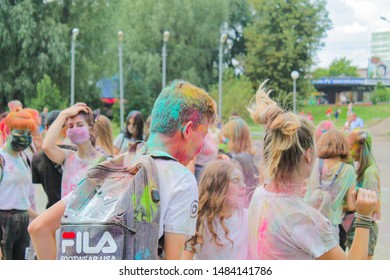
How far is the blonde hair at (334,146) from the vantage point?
4.38 m

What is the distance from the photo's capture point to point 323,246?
7.68 ft

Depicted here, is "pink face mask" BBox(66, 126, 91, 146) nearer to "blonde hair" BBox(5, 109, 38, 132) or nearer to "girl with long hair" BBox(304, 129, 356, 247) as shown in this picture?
"blonde hair" BBox(5, 109, 38, 132)

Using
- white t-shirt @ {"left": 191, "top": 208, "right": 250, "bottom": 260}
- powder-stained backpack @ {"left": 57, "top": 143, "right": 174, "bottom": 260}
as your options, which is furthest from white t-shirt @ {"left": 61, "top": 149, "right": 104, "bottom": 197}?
powder-stained backpack @ {"left": 57, "top": 143, "right": 174, "bottom": 260}

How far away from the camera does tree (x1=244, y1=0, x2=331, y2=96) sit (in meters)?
45.6

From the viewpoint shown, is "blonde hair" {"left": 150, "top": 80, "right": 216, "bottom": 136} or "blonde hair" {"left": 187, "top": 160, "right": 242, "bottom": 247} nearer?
"blonde hair" {"left": 150, "top": 80, "right": 216, "bottom": 136}

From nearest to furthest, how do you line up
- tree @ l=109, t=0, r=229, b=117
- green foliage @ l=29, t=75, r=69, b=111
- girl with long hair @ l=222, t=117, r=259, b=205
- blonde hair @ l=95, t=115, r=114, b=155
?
blonde hair @ l=95, t=115, r=114, b=155, girl with long hair @ l=222, t=117, r=259, b=205, green foliage @ l=29, t=75, r=69, b=111, tree @ l=109, t=0, r=229, b=117

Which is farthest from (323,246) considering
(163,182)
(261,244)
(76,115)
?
(76,115)

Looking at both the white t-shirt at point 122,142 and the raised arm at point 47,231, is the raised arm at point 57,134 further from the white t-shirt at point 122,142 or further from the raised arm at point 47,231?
the white t-shirt at point 122,142

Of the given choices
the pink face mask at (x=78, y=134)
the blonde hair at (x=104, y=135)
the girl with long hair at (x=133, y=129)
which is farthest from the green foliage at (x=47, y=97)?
the pink face mask at (x=78, y=134)

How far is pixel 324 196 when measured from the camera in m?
4.31

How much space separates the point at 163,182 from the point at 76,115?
217cm

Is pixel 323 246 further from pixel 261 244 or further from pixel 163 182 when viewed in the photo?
pixel 163 182

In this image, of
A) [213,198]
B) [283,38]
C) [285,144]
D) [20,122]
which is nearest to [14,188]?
[20,122]

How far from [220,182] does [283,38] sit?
47.1 metres
